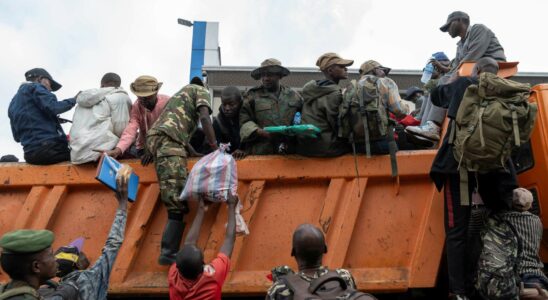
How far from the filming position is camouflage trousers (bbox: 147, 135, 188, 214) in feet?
12.1

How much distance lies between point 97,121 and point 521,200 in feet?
9.84

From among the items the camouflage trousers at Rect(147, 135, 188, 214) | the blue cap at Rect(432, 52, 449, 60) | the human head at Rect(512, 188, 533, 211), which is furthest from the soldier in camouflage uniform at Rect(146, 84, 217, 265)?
the blue cap at Rect(432, 52, 449, 60)

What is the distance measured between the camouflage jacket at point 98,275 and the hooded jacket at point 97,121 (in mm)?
1299

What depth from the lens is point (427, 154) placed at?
3.70 m

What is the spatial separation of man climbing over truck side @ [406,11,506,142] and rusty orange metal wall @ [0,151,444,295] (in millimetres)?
330

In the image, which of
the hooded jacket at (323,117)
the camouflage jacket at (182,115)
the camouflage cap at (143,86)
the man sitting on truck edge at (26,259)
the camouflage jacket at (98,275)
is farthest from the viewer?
the camouflage cap at (143,86)

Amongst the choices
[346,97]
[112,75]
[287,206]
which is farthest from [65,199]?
[346,97]

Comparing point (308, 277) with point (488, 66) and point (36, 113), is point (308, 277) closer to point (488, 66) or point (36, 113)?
point (488, 66)

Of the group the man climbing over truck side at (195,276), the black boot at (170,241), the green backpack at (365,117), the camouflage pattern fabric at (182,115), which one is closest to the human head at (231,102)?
the camouflage pattern fabric at (182,115)

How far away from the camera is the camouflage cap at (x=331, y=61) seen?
13.9 feet

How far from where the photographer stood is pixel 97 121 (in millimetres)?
4230

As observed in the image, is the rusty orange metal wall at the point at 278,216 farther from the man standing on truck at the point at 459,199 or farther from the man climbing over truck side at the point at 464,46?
the man climbing over truck side at the point at 464,46

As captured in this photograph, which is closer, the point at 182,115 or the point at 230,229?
the point at 230,229

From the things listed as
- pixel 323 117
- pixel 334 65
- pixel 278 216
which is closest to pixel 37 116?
pixel 278 216
